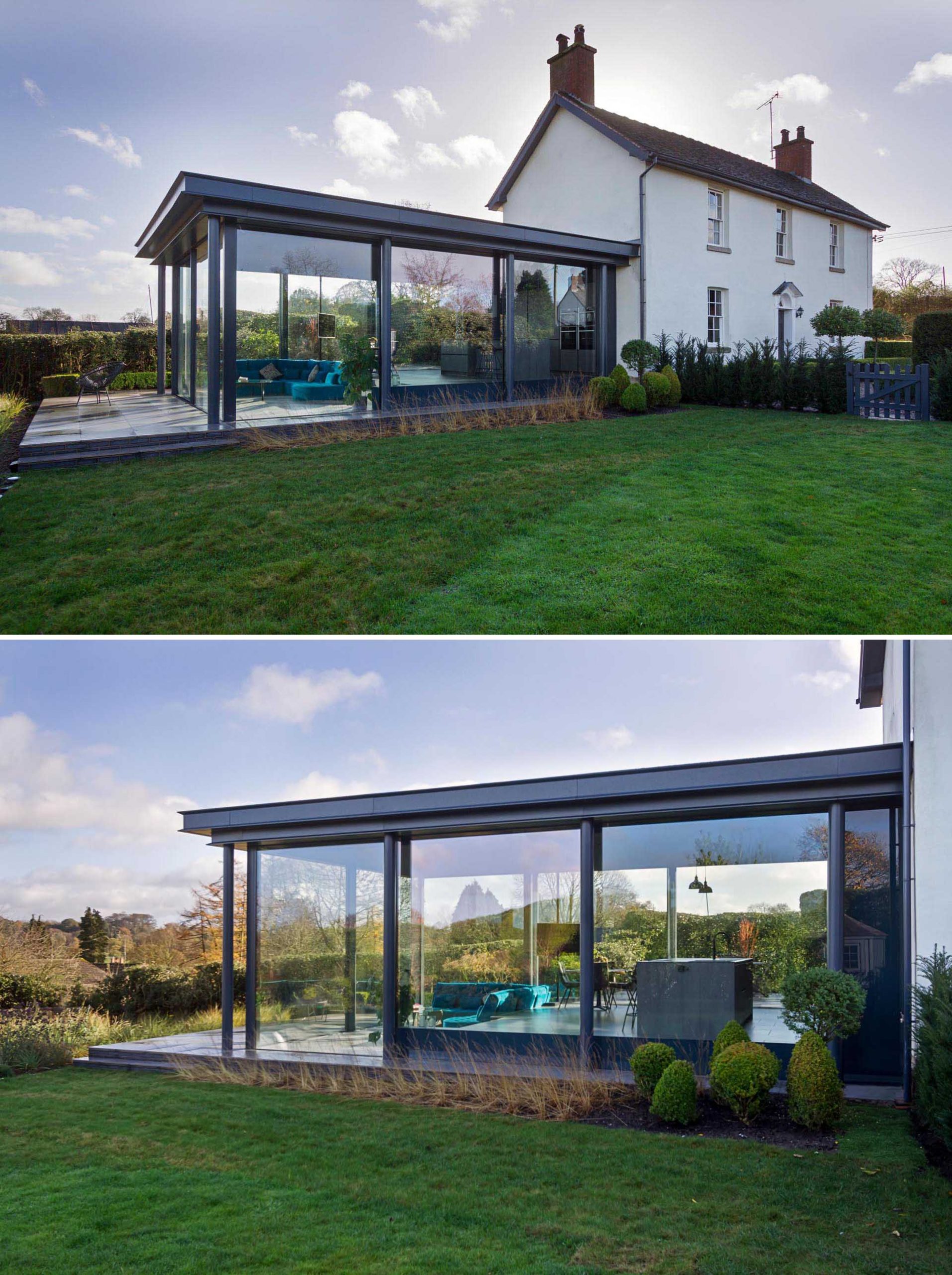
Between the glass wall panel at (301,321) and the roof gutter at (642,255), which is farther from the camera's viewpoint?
the roof gutter at (642,255)

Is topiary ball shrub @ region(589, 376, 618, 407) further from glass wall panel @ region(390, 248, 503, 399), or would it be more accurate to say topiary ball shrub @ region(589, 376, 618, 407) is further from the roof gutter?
the roof gutter

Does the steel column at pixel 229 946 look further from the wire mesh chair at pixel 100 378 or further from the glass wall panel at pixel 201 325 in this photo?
the wire mesh chair at pixel 100 378

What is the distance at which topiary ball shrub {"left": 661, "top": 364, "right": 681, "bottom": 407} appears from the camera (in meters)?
19.6

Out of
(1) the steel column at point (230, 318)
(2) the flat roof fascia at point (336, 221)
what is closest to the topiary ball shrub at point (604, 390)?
(2) the flat roof fascia at point (336, 221)

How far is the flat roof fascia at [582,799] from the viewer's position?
839 centimetres

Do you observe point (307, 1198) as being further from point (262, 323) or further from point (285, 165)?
point (285, 165)

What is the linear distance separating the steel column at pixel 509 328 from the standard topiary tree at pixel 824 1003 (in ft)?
44.2

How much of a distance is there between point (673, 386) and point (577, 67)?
10.6 meters

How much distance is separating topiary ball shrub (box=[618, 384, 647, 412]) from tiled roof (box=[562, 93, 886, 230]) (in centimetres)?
715

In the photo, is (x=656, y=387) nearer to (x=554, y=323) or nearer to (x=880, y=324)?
(x=554, y=323)

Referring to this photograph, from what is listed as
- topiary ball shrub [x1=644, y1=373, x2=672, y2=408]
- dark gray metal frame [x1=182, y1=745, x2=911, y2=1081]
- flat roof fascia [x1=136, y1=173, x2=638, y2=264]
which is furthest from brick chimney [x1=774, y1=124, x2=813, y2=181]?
dark gray metal frame [x1=182, y1=745, x2=911, y2=1081]

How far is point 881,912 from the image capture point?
8414mm

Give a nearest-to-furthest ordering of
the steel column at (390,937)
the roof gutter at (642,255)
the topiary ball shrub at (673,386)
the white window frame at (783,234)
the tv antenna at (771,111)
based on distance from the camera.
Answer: the steel column at (390,937)
the topiary ball shrub at (673,386)
the roof gutter at (642,255)
the white window frame at (783,234)
the tv antenna at (771,111)

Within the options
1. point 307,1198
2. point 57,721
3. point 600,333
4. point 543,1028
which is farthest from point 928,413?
point 57,721
